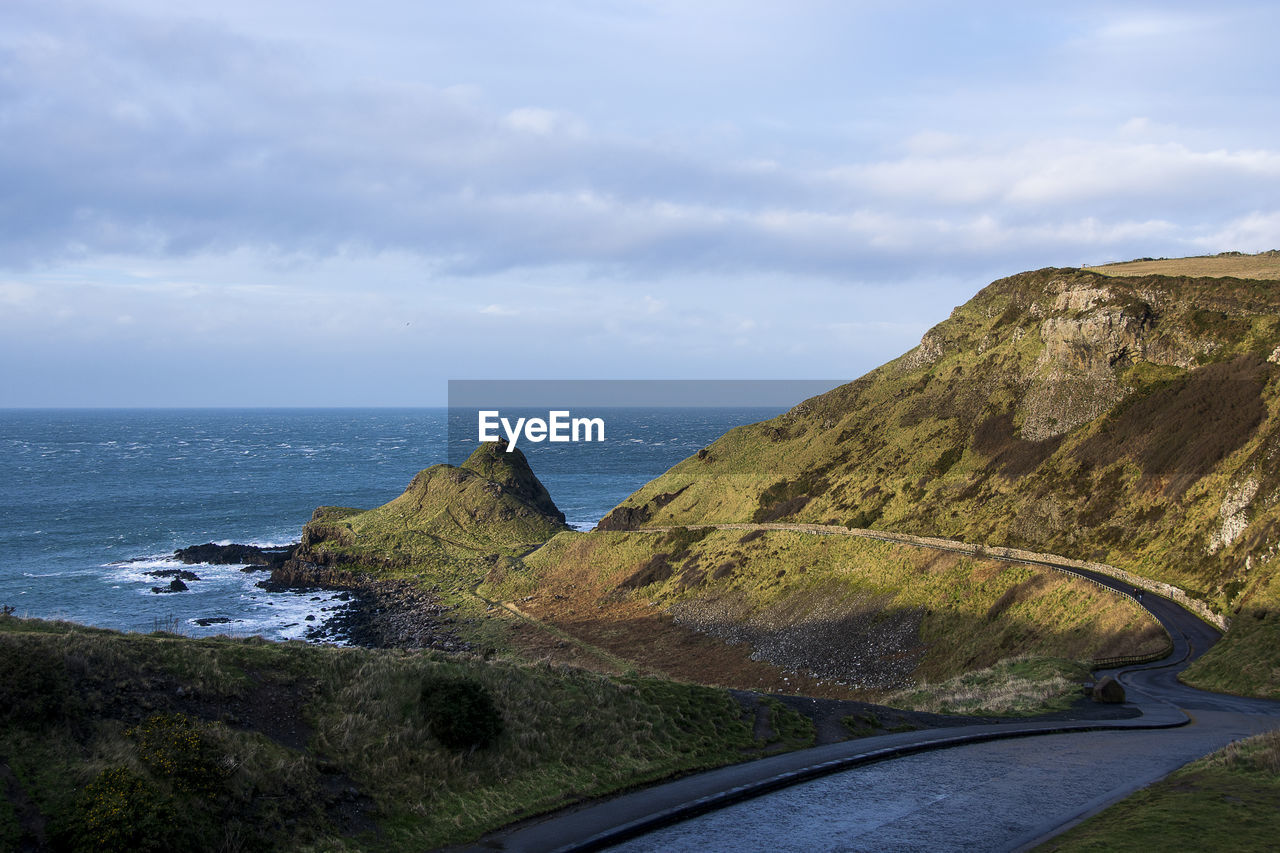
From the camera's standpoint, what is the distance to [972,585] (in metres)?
59.8

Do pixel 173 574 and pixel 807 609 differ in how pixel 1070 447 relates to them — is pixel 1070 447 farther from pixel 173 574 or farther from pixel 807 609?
pixel 173 574

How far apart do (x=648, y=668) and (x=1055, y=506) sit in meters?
35.3

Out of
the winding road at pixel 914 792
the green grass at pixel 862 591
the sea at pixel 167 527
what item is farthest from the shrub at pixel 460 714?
the sea at pixel 167 527

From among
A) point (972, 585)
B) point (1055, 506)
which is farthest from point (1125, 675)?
point (1055, 506)

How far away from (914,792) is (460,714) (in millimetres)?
13291

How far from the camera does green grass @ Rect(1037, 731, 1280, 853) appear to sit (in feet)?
56.9

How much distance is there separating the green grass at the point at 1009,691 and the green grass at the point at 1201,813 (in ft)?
38.8

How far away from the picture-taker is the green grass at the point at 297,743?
58.6 feet

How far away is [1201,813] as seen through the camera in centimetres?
1894

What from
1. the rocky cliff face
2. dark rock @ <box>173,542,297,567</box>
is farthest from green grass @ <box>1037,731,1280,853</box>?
dark rock @ <box>173,542,297,567</box>

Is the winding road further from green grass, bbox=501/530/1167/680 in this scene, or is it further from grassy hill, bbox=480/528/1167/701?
grassy hill, bbox=480/528/1167/701

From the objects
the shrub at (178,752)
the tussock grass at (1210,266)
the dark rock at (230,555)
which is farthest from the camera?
the dark rock at (230,555)

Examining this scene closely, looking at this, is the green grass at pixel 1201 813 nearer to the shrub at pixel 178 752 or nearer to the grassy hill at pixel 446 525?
the shrub at pixel 178 752

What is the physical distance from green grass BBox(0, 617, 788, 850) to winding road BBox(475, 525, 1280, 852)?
1.66m
